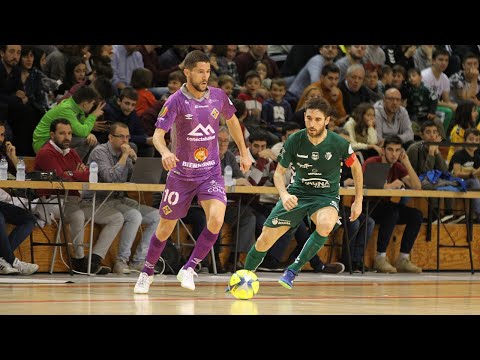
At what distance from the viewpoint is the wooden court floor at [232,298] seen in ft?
25.8

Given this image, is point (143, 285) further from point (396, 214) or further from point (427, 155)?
point (427, 155)

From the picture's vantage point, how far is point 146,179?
1286 cm

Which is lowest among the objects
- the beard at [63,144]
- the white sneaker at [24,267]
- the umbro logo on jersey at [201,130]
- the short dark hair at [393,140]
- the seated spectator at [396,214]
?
the white sneaker at [24,267]

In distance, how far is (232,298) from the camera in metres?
9.34

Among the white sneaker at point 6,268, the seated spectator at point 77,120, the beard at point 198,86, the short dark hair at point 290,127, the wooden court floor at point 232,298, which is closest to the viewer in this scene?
the wooden court floor at point 232,298

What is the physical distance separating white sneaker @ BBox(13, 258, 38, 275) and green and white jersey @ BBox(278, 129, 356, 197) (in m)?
3.78

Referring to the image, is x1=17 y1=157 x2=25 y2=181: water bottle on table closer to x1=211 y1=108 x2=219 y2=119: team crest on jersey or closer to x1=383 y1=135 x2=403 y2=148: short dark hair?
x1=211 y1=108 x2=219 y2=119: team crest on jersey

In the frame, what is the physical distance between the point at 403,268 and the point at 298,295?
5481 mm

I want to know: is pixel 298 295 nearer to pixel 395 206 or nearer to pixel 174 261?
pixel 174 261

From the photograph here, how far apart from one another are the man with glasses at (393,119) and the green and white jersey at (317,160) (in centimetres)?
615

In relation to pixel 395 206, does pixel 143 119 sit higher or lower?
higher

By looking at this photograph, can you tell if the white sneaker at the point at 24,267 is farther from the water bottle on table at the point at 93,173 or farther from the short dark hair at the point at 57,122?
the short dark hair at the point at 57,122

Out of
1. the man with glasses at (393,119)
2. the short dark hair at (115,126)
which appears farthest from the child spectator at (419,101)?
the short dark hair at (115,126)

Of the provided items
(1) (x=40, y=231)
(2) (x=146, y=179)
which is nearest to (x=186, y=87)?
(2) (x=146, y=179)
